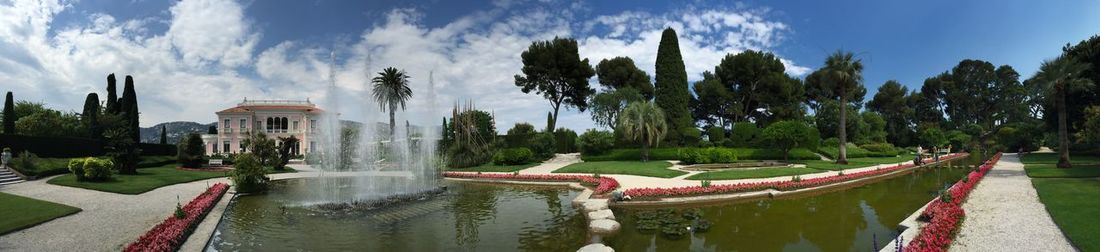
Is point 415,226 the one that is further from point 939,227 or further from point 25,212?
point 939,227

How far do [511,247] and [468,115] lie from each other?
20.0m

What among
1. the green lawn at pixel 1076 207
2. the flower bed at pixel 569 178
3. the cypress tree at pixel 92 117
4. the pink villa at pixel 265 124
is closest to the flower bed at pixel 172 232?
the flower bed at pixel 569 178

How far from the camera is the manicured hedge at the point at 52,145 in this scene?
70.1ft

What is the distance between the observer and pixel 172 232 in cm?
748

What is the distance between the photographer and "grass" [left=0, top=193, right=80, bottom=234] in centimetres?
846

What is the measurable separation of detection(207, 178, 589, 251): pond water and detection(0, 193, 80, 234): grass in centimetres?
287

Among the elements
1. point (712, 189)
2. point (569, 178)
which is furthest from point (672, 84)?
point (712, 189)

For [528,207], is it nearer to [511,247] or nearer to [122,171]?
[511,247]

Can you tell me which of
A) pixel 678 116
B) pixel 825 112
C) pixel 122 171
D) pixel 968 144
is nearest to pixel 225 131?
pixel 122 171

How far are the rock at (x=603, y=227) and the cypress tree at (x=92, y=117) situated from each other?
31445 millimetres

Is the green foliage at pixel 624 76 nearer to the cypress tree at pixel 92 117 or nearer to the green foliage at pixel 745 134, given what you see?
the green foliage at pixel 745 134

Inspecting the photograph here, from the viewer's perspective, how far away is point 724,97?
43312 mm

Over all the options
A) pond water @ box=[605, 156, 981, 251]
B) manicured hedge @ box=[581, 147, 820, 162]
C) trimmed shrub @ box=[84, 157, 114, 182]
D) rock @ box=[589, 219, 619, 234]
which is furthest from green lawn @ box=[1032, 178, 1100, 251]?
trimmed shrub @ box=[84, 157, 114, 182]

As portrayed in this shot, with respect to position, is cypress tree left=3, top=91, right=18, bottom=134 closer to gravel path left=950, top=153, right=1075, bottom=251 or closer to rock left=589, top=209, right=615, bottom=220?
rock left=589, top=209, right=615, bottom=220
